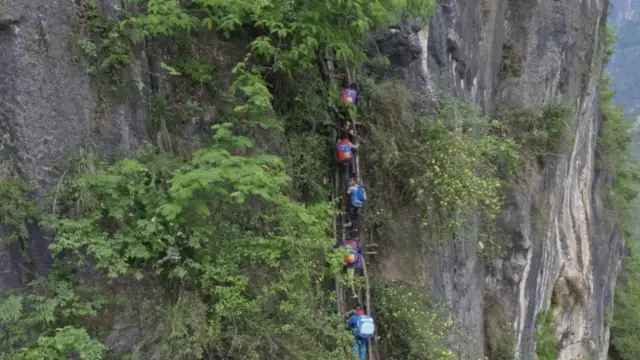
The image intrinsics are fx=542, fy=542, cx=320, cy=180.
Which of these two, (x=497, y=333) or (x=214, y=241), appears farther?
(x=497, y=333)

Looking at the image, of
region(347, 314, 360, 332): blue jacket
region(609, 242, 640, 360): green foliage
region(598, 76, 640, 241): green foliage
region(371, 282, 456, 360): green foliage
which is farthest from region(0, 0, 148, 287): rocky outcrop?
region(609, 242, 640, 360): green foliage

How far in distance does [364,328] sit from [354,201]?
1305 mm

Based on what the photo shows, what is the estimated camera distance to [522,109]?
31.2ft

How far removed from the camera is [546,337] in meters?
11.3

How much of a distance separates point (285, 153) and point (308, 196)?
0.51 meters

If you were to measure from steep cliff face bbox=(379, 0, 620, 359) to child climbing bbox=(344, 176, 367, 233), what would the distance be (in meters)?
0.78

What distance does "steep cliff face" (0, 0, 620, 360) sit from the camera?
403cm

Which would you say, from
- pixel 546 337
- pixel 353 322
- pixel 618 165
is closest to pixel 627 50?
pixel 618 165

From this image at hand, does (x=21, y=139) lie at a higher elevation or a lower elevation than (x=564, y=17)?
lower

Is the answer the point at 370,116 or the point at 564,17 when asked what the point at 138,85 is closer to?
the point at 370,116

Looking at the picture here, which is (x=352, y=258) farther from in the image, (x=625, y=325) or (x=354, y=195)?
(x=625, y=325)

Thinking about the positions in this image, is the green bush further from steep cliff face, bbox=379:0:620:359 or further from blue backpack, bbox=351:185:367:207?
steep cliff face, bbox=379:0:620:359

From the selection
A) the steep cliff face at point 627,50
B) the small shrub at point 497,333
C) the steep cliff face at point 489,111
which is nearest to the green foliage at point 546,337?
the steep cliff face at point 489,111

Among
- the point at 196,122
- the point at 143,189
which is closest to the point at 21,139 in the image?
the point at 143,189
